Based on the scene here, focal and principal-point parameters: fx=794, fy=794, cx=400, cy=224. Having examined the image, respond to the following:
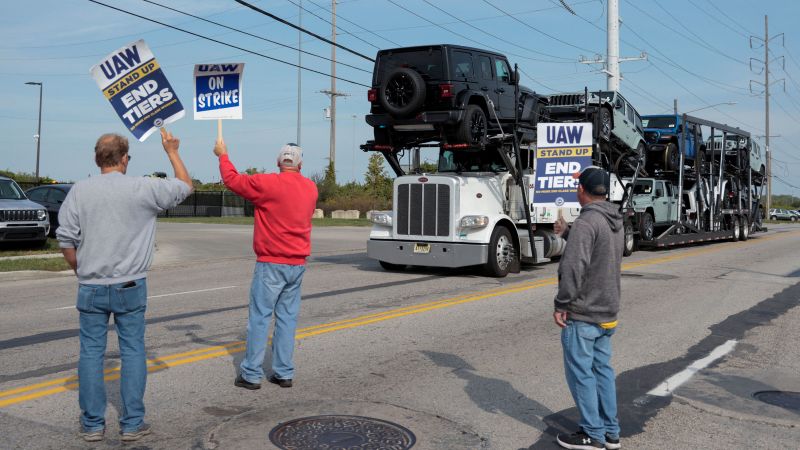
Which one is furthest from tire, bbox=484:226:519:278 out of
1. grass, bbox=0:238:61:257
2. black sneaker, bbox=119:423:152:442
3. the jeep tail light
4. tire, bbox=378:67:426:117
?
grass, bbox=0:238:61:257

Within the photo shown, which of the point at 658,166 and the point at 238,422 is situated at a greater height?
the point at 658,166

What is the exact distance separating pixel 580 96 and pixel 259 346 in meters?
14.3

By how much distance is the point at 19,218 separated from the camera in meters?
18.8

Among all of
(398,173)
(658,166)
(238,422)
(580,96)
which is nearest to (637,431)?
(238,422)

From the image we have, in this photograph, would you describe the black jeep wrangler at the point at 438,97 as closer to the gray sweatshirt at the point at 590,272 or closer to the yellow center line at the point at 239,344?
the yellow center line at the point at 239,344

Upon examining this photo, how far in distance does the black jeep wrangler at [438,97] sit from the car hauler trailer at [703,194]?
702 centimetres

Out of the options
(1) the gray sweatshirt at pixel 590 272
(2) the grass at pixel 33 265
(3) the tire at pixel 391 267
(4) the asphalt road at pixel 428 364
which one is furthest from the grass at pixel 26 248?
(1) the gray sweatshirt at pixel 590 272

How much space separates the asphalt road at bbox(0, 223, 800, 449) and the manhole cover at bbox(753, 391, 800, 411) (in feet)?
0.38

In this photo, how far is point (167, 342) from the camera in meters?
8.16

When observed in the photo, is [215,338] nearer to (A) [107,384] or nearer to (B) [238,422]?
(A) [107,384]

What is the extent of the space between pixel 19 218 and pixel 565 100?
43.7 ft

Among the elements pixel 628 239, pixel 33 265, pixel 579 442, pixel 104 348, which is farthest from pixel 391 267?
pixel 104 348

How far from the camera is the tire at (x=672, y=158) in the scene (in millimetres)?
23312

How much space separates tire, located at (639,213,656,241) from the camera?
2259 cm
